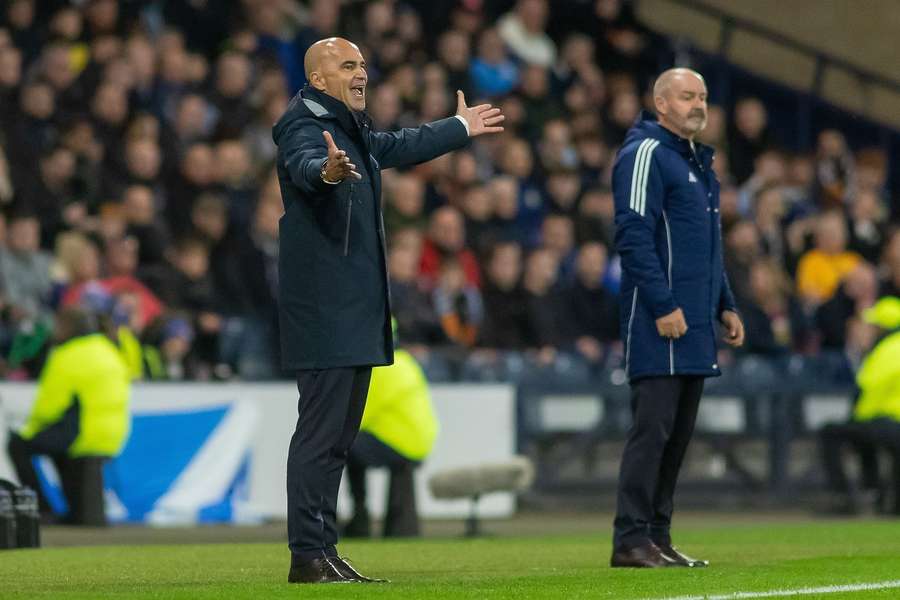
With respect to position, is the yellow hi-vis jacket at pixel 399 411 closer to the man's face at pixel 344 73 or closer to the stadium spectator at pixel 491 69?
the man's face at pixel 344 73

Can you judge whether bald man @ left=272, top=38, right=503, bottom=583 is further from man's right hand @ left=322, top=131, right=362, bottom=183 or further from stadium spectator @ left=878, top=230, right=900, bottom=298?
stadium spectator @ left=878, top=230, right=900, bottom=298

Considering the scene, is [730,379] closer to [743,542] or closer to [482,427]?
[482,427]

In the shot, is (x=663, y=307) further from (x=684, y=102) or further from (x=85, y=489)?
(x=85, y=489)

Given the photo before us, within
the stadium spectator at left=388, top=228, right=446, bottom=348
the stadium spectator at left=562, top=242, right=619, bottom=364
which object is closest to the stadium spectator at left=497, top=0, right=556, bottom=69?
the stadium spectator at left=562, top=242, right=619, bottom=364

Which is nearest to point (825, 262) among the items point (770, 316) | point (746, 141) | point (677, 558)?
point (770, 316)

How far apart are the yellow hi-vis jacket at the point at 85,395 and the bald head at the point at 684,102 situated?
5794 millimetres

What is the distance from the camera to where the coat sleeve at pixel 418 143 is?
7.70m

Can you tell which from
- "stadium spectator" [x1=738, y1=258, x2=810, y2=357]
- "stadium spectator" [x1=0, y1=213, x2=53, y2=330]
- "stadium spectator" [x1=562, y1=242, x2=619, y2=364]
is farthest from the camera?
"stadium spectator" [x1=738, y1=258, x2=810, y2=357]

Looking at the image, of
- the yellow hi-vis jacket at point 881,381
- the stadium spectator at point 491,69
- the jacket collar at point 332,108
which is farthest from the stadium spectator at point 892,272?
the jacket collar at point 332,108

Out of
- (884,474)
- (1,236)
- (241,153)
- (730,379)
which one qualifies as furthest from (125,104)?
(884,474)

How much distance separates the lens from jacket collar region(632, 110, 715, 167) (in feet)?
29.4

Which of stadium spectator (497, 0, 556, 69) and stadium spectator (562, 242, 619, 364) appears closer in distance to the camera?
stadium spectator (562, 242, 619, 364)

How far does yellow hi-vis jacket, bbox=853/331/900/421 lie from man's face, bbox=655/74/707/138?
6940 millimetres

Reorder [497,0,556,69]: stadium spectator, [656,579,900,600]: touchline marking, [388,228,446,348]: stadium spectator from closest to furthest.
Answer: [656,579,900,600]: touchline marking → [388,228,446,348]: stadium spectator → [497,0,556,69]: stadium spectator
